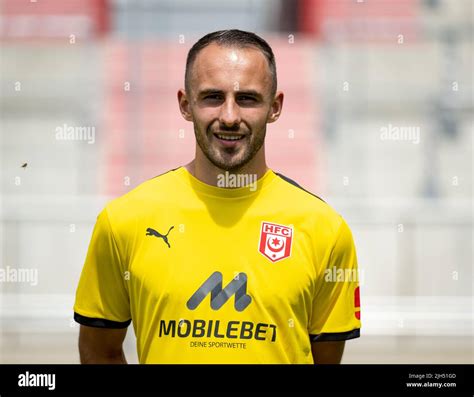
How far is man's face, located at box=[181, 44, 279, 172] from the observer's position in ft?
7.71

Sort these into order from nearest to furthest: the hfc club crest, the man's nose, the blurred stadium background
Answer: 1. the man's nose
2. the hfc club crest
3. the blurred stadium background

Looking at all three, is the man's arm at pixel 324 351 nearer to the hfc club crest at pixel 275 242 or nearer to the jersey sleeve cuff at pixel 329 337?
the jersey sleeve cuff at pixel 329 337

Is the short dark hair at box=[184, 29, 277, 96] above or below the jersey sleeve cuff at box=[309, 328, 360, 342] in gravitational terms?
above

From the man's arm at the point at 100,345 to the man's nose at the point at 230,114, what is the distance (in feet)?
2.48

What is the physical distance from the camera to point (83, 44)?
440 inches

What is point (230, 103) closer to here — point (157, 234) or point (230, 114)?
point (230, 114)

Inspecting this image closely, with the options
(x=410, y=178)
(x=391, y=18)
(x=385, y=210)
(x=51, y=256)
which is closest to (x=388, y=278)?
(x=385, y=210)

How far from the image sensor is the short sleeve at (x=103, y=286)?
2510 millimetres

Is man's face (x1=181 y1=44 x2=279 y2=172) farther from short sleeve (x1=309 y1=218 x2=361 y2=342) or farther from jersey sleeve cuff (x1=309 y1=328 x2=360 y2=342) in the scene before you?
jersey sleeve cuff (x1=309 y1=328 x2=360 y2=342)

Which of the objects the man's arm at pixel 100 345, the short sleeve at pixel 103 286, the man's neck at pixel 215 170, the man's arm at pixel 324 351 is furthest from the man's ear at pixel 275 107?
the man's arm at pixel 100 345

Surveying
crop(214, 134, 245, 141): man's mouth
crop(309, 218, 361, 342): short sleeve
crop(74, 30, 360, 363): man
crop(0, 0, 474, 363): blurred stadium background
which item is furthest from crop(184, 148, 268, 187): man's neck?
crop(0, 0, 474, 363): blurred stadium background

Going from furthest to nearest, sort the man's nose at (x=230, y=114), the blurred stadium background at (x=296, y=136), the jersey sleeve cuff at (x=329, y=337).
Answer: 1. the blurred stadium background at (x=296, y=136)
2. the jersey sleeve cuff at (x=329, y=337)
3. the man's nose at (x=230, y=114)

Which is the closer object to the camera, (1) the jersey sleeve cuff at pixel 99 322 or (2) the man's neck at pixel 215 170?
(2) the man's neck at pixel 215 170

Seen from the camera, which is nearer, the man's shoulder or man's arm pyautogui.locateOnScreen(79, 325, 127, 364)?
the man's shoulder
